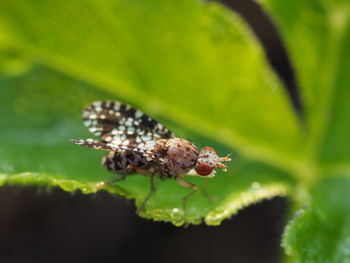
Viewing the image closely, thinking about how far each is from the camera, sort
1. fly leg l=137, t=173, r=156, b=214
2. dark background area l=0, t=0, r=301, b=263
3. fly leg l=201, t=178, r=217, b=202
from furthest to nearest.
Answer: dark background area l=0, t=0, r=301, b=263 < fly leg l=201, t=178, r=217, b=202 < fly leg l=137, t=173, r=156, b=214

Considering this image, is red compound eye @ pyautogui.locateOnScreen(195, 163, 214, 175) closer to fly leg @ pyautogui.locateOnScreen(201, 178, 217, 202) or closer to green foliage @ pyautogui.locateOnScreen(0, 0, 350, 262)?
fly leg @ pyautogui.locateOnScreen(201, 178, 217, 202)

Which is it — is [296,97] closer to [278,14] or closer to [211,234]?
[211,234]

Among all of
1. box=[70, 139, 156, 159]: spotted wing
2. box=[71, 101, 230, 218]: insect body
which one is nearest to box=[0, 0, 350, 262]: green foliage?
box=[71, 101, 230, 218]: insect body

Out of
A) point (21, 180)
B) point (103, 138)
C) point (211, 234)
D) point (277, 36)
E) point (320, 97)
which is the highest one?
→ point (277, 36)

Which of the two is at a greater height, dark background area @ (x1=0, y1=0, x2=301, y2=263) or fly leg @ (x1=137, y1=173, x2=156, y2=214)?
dark background area @ (x1=0, y1=0, x2=301, y2=263)

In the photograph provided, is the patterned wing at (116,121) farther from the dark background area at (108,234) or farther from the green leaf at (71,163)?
the dark background area at (108,234)

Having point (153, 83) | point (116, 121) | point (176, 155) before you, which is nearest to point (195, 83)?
point (153, 83)

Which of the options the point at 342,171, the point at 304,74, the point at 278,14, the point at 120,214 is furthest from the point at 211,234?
the point at 278,14
